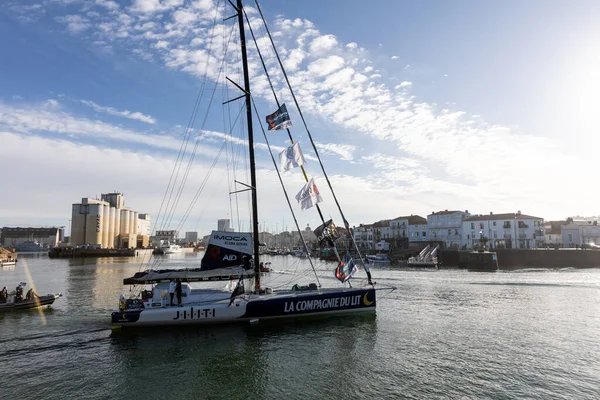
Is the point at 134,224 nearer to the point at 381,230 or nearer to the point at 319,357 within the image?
the point at 381,230

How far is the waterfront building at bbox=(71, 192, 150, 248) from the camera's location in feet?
516

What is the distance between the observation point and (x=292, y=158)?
2295cm

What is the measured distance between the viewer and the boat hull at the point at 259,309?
2038cm

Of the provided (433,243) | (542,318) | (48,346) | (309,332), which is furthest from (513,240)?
(48,346)

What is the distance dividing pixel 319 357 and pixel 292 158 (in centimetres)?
1197

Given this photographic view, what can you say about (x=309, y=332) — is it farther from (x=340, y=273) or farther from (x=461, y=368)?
(x=461, y=368)

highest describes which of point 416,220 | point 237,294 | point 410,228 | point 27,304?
point 416,220

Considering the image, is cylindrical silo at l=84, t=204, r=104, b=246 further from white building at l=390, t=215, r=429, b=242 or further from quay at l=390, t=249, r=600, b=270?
quay at l=390, t=249, r=600, b=270

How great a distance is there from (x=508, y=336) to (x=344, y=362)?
10598mm

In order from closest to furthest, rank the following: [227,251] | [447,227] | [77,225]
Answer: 1. [227,251]
2. [447,227]
3. [77,225]

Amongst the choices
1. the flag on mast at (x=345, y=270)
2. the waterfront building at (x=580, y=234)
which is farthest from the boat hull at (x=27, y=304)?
the waterfront building at (x=580, y=234)

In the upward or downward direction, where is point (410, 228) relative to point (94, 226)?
downward

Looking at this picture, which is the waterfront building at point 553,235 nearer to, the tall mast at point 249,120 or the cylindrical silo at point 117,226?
the tall mast at point 249,120

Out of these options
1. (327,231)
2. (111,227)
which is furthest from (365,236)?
(111,227)
